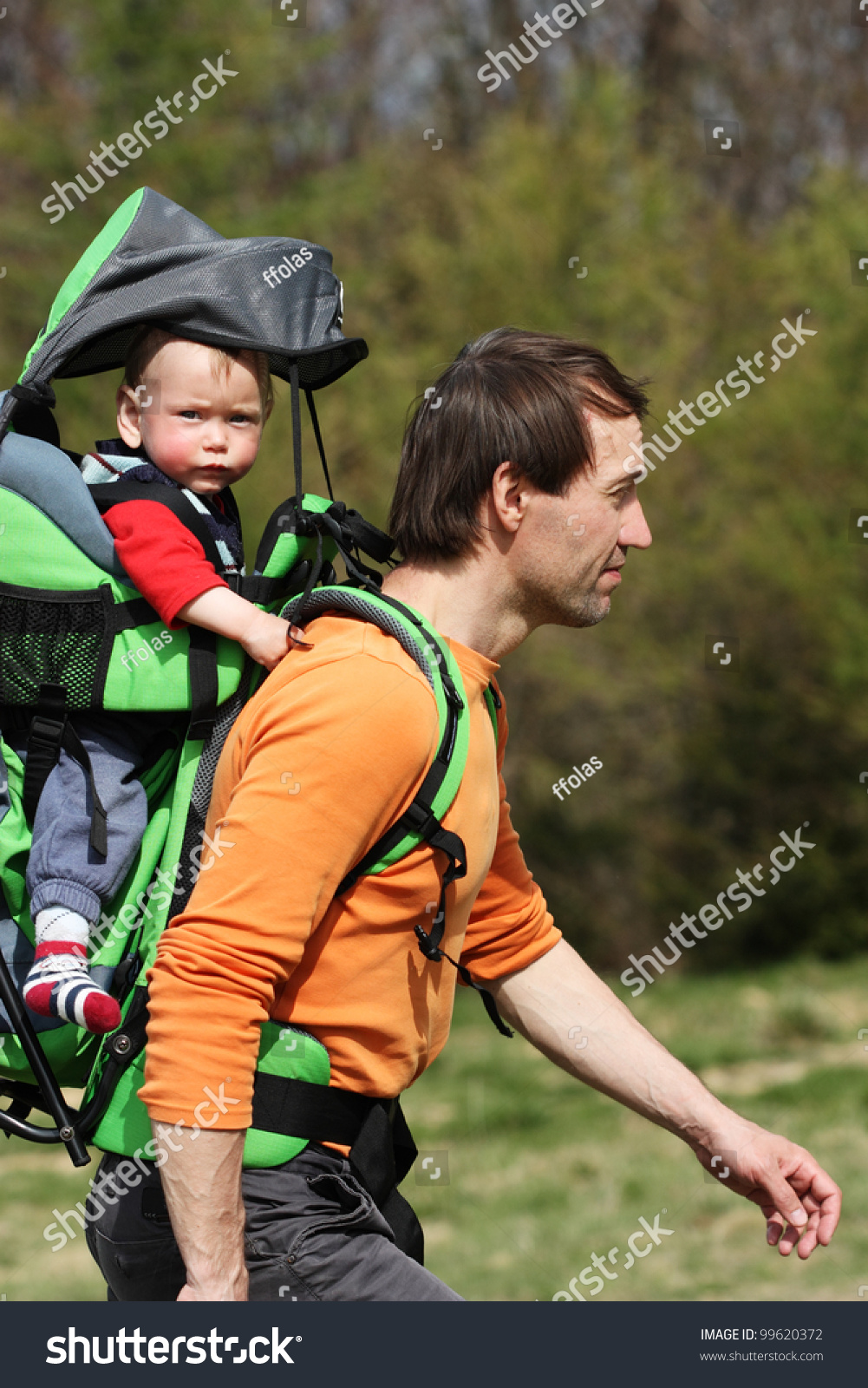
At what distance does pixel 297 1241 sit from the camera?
192 centimetres

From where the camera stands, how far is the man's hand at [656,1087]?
2.39m

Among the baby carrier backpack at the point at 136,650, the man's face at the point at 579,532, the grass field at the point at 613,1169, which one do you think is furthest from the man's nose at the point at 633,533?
the grass field at the point at 613,1169

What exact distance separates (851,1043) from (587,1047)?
28.2 feet

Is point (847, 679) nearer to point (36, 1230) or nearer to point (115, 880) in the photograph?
point (36, 1230)

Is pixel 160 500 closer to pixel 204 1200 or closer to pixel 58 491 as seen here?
pixel 58 491

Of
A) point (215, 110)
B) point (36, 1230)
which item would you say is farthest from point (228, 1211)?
point (215, 110)

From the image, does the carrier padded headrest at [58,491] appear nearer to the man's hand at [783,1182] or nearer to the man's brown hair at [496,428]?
the man's brown hair at [496,428]

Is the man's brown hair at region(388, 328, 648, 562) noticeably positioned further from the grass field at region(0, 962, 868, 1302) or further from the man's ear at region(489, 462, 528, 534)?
the grass field at region(0, 962, 868, 1302)

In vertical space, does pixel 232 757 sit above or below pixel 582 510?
below

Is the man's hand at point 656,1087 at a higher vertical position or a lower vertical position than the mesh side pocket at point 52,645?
lower

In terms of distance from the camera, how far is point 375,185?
1458 centimetres

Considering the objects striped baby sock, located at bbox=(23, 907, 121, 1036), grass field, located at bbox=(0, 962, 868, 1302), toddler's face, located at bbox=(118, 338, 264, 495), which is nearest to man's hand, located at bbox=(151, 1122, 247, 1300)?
striped baby sock, located at bbox=(23, 907, 121, 1036)

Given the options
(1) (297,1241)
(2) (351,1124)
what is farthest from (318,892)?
(1) (297,1241)

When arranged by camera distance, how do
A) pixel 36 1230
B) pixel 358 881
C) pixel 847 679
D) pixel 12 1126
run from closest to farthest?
1. pixel 358 881
2. pixel 12 1126
3. pixel 36 1230
4. pixel 847 679
